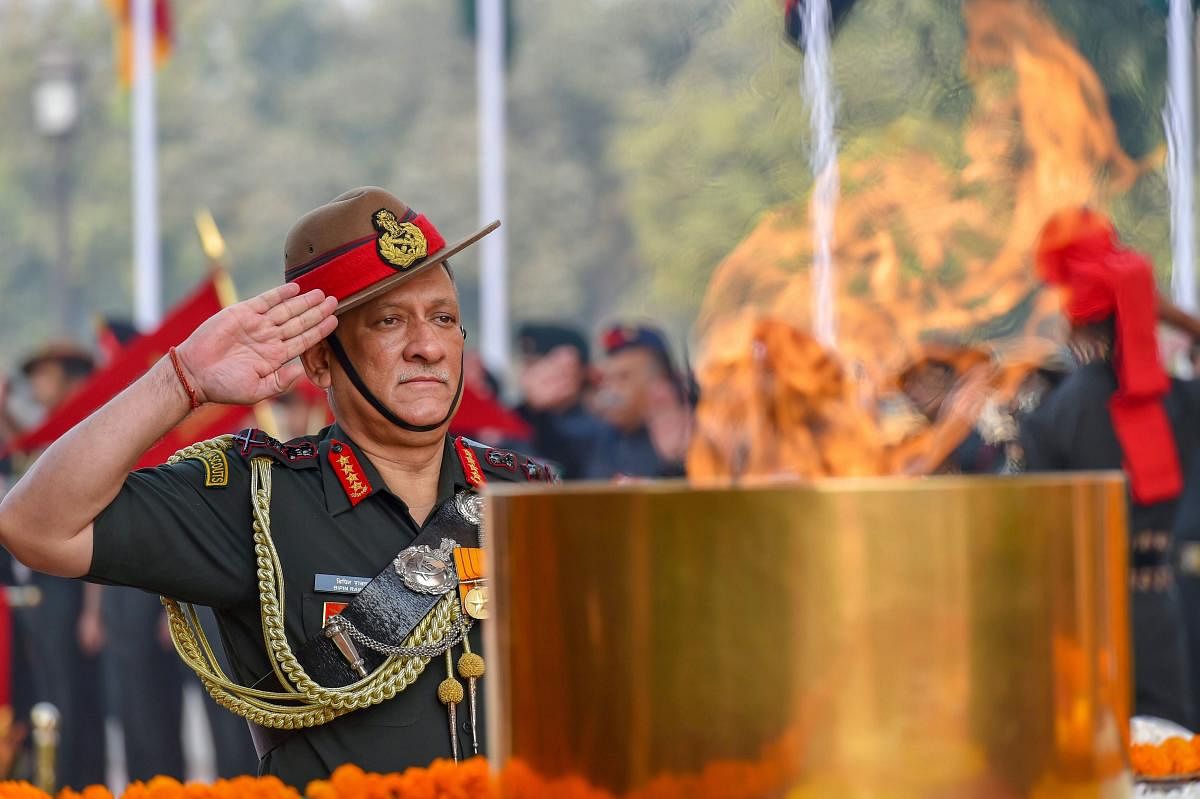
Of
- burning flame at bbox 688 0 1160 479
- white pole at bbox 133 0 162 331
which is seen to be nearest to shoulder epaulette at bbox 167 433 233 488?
burning flame at bbox 688 0 1160 479

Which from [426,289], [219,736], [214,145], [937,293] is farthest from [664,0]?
[426,289]

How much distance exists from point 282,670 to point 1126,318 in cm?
448

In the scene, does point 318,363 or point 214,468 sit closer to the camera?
point 214,468

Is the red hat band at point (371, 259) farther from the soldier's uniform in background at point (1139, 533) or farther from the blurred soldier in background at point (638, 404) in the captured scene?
the blurred soldier in background at point (638, 404)

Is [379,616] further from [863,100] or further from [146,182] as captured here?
[146,182]

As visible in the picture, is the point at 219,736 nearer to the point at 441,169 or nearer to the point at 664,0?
the point at 664,0

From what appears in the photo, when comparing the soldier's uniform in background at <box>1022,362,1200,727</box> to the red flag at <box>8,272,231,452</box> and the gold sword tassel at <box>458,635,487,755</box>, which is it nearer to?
the red flag at <box>8,272,231,452</box>

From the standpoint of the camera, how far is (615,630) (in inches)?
68.0

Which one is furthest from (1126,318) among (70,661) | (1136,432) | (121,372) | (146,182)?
(146,182)

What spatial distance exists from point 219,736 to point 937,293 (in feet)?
14.9

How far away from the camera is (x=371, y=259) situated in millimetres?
3127

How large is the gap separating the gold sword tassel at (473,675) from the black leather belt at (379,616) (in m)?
0.11

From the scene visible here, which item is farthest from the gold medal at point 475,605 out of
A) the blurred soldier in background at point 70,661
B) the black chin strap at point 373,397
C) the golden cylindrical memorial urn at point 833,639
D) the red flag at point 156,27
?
the red flag at point 156,27

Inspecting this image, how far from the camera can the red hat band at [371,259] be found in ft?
10.2
